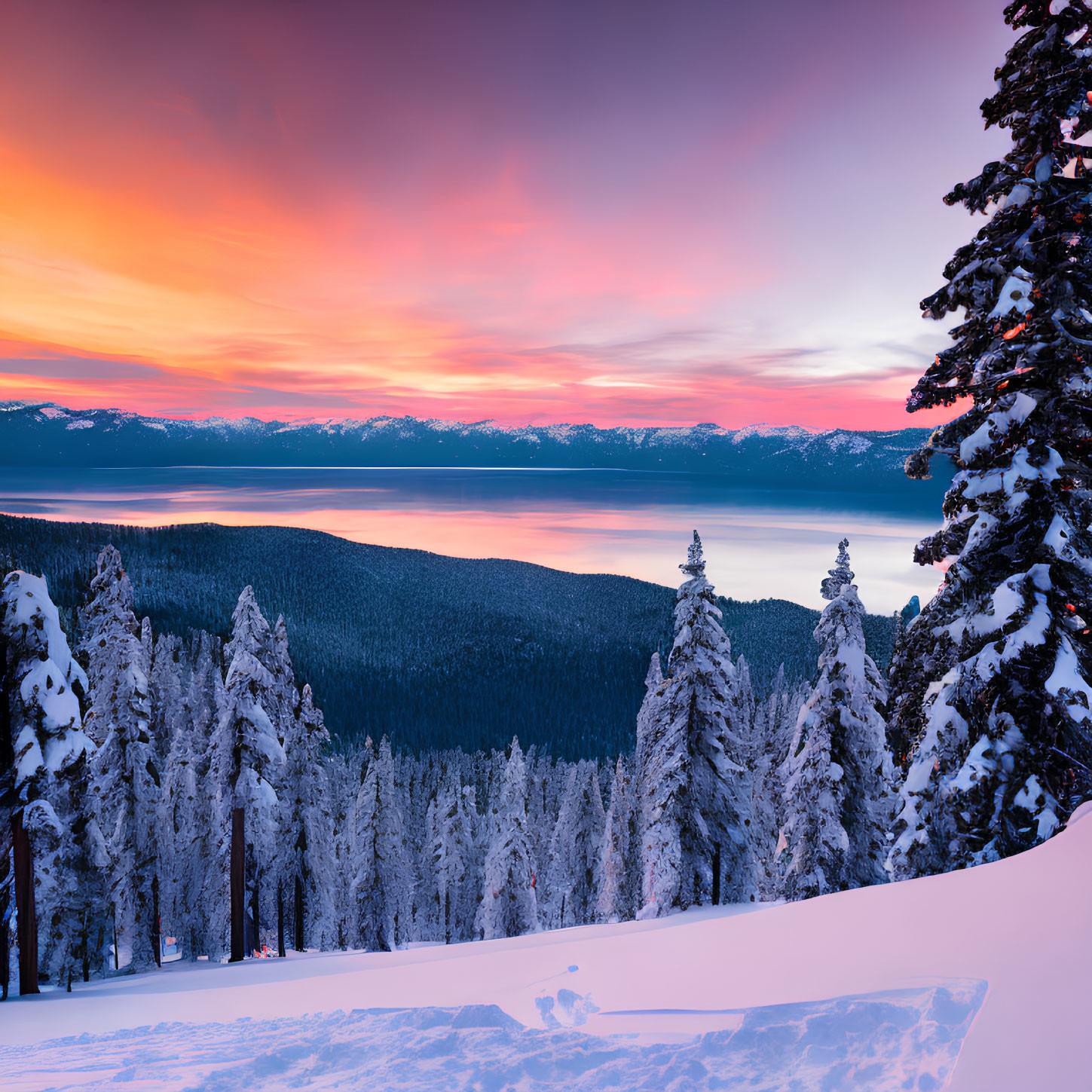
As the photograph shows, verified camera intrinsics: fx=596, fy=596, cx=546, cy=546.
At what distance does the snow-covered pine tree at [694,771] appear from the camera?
20.1 metres

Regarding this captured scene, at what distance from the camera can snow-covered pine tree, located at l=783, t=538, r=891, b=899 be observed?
1909 cm

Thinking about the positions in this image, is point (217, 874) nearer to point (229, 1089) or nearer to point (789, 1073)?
point (229, 1089)

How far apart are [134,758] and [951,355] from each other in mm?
28993

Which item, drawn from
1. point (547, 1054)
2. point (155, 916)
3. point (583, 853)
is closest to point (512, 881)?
point (155, 916)

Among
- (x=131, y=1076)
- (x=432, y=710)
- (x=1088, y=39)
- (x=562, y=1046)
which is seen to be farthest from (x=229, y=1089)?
(x=432, y=710)

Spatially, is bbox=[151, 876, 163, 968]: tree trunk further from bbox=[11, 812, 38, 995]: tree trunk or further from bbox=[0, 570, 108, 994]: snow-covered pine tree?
bbox=[11, 812, 38, 995]: tree trunk

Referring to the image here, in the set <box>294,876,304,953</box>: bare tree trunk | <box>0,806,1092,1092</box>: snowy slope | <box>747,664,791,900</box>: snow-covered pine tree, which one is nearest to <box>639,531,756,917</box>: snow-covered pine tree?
<box>747,664,791,900</box>: snow-covered pine tree

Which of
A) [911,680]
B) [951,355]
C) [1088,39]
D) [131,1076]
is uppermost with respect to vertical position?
[1088,39]

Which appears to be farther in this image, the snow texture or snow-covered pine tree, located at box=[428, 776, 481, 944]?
snow-covered pine tree, located at box=[428, 776, 481, 944]

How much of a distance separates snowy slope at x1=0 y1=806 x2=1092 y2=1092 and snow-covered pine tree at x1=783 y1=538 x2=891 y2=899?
12.1m

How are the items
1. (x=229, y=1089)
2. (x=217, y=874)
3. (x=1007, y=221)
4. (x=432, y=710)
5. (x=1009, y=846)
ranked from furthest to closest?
(x=432, y=710), (x=217, y=874), (x=1007, y=221), (x=1009, y=846), (x=229, y=1089)

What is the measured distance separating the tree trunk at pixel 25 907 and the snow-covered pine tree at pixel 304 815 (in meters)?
13.1

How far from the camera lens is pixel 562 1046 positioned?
4840 mm

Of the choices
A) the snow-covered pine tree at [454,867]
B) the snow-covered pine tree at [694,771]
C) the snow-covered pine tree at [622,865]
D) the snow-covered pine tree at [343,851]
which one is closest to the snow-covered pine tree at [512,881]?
the snow-covered pine tree at [622,865]
